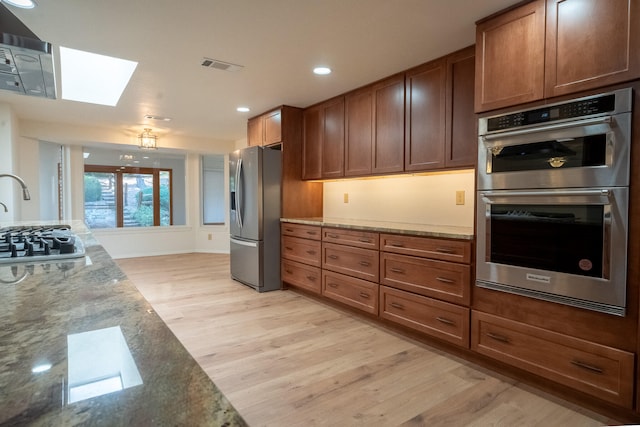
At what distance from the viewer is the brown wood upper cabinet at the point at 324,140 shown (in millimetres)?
3854

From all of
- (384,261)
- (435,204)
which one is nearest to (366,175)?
(435,204)

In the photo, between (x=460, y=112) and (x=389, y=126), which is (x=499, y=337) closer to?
(x=460, y=112)

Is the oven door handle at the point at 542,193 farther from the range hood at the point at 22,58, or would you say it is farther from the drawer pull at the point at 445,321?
the range hood at the point at 22,58

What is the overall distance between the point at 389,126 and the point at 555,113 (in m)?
1.51

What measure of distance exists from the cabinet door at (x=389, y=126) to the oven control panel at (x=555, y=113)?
1017mm

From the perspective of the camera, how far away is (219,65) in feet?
9.89

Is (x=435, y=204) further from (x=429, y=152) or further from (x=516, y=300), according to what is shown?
(x=516, y=300)

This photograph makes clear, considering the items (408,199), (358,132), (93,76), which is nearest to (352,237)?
(408,199)

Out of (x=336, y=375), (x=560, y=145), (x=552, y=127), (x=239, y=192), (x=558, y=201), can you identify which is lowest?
(x=336, y=375)

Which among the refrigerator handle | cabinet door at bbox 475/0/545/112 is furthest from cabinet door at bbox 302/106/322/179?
cabinet door at bbox 475/0/545/112

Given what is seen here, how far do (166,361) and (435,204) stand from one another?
119 inches

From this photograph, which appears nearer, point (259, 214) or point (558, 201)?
point (558, 201)

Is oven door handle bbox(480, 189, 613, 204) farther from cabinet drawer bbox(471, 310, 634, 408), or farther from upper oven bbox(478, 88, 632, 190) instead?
cabinet drawer bbox(471, 310, 634, 408)

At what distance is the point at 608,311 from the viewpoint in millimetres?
1736
